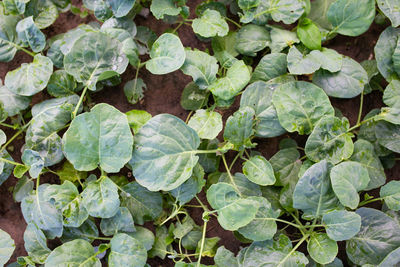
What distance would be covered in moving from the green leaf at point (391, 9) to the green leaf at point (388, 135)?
48 centimetres

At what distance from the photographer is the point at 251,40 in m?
1.81

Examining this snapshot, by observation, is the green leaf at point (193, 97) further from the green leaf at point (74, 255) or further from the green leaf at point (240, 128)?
the green leaf at point (74, 255)

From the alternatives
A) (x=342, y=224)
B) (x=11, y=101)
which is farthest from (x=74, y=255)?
(x=342, y=224)

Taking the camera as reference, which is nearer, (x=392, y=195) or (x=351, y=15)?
(x=392, y=195)

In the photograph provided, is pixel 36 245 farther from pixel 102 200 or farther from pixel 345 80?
pixel 345 80

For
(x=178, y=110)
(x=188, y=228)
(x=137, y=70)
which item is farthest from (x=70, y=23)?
(x=188, y=228)

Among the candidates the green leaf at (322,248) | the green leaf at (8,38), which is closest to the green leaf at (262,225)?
the green leaf at (322,248)

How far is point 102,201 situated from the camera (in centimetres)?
158

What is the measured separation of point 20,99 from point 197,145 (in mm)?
895

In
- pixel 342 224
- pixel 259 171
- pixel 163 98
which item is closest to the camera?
pixel 342 224

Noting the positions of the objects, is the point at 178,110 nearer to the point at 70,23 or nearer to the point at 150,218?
the point at 150,218

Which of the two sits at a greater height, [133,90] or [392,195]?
[133,90]

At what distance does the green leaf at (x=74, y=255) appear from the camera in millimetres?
1557

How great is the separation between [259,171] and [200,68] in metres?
0.55
